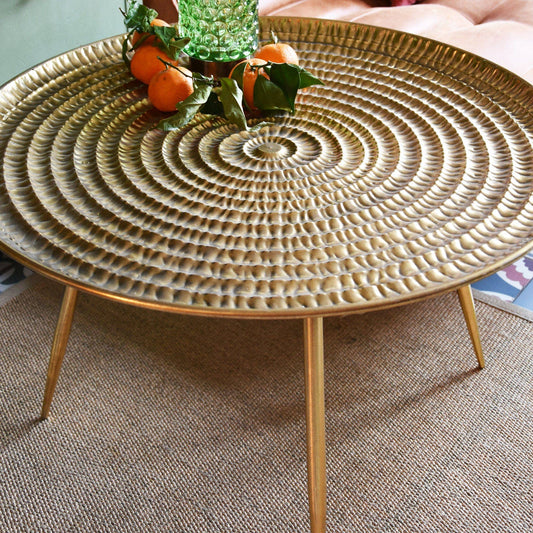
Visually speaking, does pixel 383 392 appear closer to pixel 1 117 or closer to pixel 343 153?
pixel 343 153

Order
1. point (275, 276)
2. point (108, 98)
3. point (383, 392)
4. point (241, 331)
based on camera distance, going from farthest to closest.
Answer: point (241, 331)
point (383, 392)
point (108, 98)
point (275, 276)

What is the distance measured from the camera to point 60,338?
0.98m

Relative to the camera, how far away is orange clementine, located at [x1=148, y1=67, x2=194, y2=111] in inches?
37.5

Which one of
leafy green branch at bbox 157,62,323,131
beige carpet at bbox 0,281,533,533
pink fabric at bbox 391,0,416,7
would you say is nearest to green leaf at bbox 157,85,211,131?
leafy green branch at bbox 157,62,323,131

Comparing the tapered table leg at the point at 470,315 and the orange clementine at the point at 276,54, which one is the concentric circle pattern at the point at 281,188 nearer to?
the orange clementine at the point at 276,54

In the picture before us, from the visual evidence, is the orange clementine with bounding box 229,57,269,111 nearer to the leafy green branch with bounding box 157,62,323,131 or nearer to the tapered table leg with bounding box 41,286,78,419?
the leafy green branch with bounding box 157,62,323,131

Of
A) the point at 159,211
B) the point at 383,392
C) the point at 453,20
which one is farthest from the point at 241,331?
the point at 453,20

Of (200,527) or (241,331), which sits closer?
(200,527)

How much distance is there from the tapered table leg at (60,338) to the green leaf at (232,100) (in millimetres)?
348

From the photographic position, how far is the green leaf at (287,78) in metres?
0.95

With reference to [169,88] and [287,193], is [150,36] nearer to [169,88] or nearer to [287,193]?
[169,88]

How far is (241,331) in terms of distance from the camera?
127cm

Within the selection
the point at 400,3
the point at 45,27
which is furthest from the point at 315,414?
the point at 400,3

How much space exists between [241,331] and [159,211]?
537 millimetres
